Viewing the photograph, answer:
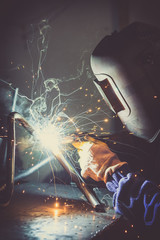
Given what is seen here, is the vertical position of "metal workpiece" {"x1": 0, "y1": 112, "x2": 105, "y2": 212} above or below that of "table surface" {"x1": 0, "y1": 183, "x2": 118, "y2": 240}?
above

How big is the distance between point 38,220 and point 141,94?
1524mm

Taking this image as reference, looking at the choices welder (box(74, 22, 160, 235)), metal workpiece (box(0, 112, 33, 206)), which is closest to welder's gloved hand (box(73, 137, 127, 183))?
welder (box(74, 22, 160, 235))

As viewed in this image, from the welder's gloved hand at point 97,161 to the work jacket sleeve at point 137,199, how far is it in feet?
0.45

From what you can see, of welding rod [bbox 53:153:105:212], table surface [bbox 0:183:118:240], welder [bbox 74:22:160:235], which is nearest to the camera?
table surface [bbox 0:183:118:240]

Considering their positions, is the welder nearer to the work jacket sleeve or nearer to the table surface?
the work jacket sleeve

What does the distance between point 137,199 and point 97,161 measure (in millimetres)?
575

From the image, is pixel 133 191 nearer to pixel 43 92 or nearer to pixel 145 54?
pixel 145 54

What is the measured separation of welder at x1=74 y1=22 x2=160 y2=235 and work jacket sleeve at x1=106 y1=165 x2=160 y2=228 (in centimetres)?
2

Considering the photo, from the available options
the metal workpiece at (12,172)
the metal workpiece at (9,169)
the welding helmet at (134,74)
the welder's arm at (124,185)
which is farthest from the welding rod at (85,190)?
the welding helmet at (134,74)

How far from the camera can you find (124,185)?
1826 mm

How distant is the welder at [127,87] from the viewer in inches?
81.0

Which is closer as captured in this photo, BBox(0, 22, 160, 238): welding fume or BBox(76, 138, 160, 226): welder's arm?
BBox(76, 138, 160, 226): welder's arm

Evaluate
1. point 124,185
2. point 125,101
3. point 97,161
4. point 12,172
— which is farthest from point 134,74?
point 12,172

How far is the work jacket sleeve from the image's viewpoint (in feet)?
5.27
